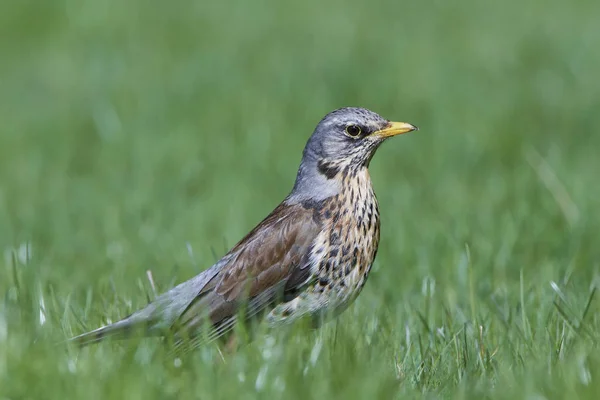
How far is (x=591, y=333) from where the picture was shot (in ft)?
16.9

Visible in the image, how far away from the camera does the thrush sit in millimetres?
5609

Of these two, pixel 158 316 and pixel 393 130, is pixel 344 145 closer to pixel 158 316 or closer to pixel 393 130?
pixel 393 130

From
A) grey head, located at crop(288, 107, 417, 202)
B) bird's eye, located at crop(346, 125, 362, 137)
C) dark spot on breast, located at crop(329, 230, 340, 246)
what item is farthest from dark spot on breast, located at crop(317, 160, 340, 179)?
dark spot on breast, located at crop(329, 230, 340, 246)

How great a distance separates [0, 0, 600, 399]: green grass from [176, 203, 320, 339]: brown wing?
0.35 meters

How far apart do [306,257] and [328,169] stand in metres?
0.58

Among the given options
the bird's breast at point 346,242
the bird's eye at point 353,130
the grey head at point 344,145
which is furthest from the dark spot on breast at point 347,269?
the bird's eye at point 353,130

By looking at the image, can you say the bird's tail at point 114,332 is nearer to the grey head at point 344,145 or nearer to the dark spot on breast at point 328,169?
the grey head at point 344,145

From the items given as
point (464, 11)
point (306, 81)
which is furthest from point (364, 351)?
point (464, 11)

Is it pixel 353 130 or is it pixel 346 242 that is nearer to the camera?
pixel 346 242

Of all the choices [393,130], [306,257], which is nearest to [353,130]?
[393,130]

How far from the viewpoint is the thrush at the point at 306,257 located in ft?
18.4

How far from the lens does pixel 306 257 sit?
5.66m

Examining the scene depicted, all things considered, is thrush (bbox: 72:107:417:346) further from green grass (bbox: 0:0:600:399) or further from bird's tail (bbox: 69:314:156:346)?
green grass (bbox: 0:0:600:399)

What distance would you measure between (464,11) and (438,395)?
1018cm
